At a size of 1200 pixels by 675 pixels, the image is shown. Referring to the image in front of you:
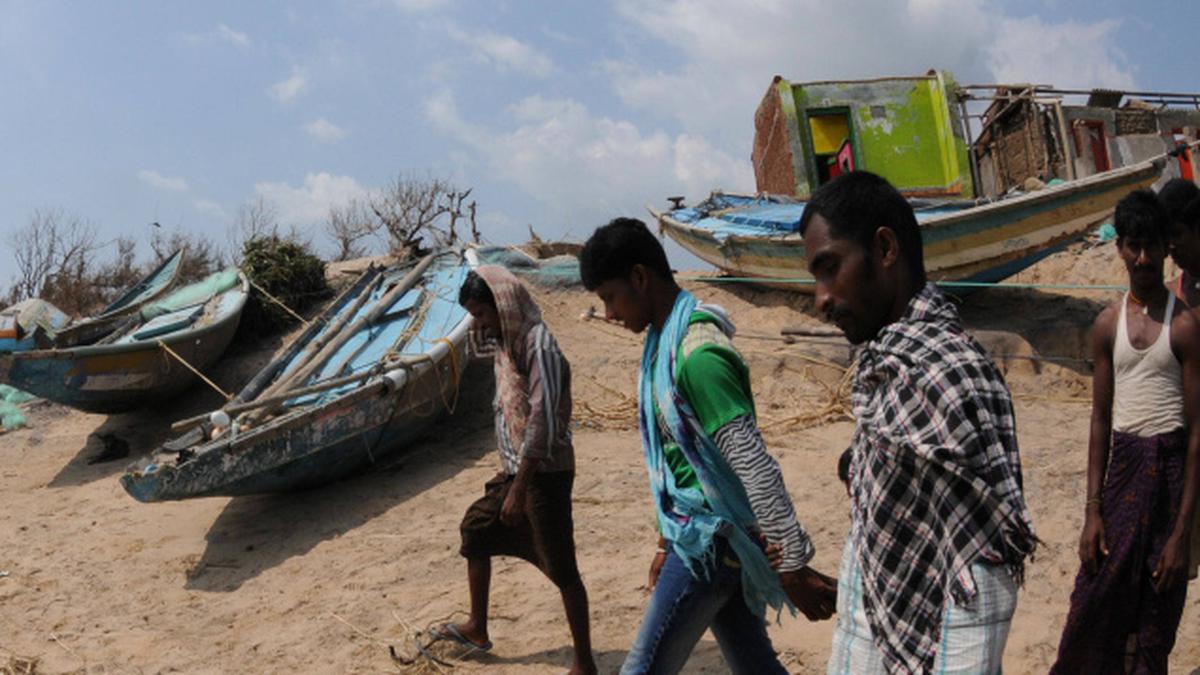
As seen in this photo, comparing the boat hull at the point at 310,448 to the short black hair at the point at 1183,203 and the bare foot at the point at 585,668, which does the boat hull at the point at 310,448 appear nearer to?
the bare foot at the point at 585,668

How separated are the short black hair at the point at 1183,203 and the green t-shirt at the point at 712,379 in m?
1.47

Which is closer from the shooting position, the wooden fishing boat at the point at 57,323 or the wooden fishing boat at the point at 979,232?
the wooden fishing boat at the point at 979,232

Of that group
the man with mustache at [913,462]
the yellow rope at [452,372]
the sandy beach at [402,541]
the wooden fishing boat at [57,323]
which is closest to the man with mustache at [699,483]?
the man with mustache at [913,462]

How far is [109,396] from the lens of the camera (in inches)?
333

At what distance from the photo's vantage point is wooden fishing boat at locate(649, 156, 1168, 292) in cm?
905

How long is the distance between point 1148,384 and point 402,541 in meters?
4.25

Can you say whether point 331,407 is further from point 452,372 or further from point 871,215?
point 871,215

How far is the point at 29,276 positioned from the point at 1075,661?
17200 mm

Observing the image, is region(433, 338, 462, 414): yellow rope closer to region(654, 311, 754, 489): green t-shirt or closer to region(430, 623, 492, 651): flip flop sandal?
region(430, 623, 492, 651): flip flop sandal

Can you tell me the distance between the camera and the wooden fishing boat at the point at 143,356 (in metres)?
7.86

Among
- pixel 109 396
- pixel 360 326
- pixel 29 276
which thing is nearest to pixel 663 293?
pixel 360 326

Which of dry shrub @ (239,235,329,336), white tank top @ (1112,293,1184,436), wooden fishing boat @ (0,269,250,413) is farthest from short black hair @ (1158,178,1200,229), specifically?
dry shrub @ (239,235,329,336)

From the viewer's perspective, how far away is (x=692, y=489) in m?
2.42

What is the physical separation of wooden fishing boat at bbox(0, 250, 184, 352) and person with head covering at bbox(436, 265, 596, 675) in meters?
7.31
